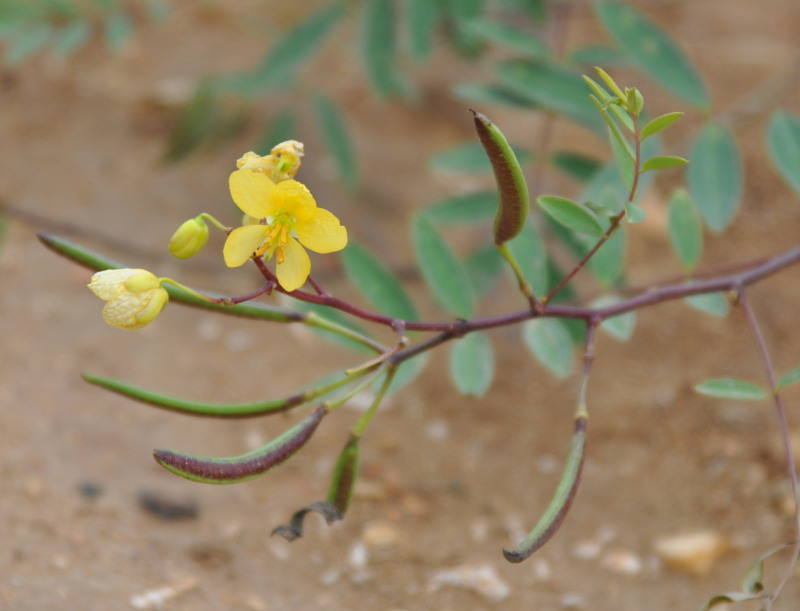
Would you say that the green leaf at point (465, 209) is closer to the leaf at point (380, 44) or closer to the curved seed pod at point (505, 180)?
the leaf at point (380, 44)

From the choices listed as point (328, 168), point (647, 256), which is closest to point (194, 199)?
point (328, 168)

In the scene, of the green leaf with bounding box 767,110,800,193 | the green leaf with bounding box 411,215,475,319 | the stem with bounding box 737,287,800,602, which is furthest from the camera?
the green leaf with bounding box 767,110,800,193

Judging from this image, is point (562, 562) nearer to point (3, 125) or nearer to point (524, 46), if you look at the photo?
point (524, 46)

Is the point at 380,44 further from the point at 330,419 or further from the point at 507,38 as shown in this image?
the point at 330,419

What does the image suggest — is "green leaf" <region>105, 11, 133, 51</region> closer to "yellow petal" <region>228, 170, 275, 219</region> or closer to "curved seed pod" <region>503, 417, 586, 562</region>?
"yellow petal" <region>228, 170, 275, 219</region>

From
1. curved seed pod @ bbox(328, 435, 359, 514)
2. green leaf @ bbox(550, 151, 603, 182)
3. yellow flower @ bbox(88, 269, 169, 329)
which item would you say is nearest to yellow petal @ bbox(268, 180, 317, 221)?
yellow flower @ bbox(88, 269, 169, 329)

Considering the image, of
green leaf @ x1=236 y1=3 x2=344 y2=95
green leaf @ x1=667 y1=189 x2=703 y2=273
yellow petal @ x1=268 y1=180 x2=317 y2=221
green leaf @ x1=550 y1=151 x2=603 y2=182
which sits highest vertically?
green leaf @ x1=236 y1=3 x2=344 y2=95

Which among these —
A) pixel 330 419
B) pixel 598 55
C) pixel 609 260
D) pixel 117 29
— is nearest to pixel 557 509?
pixel 609 260
